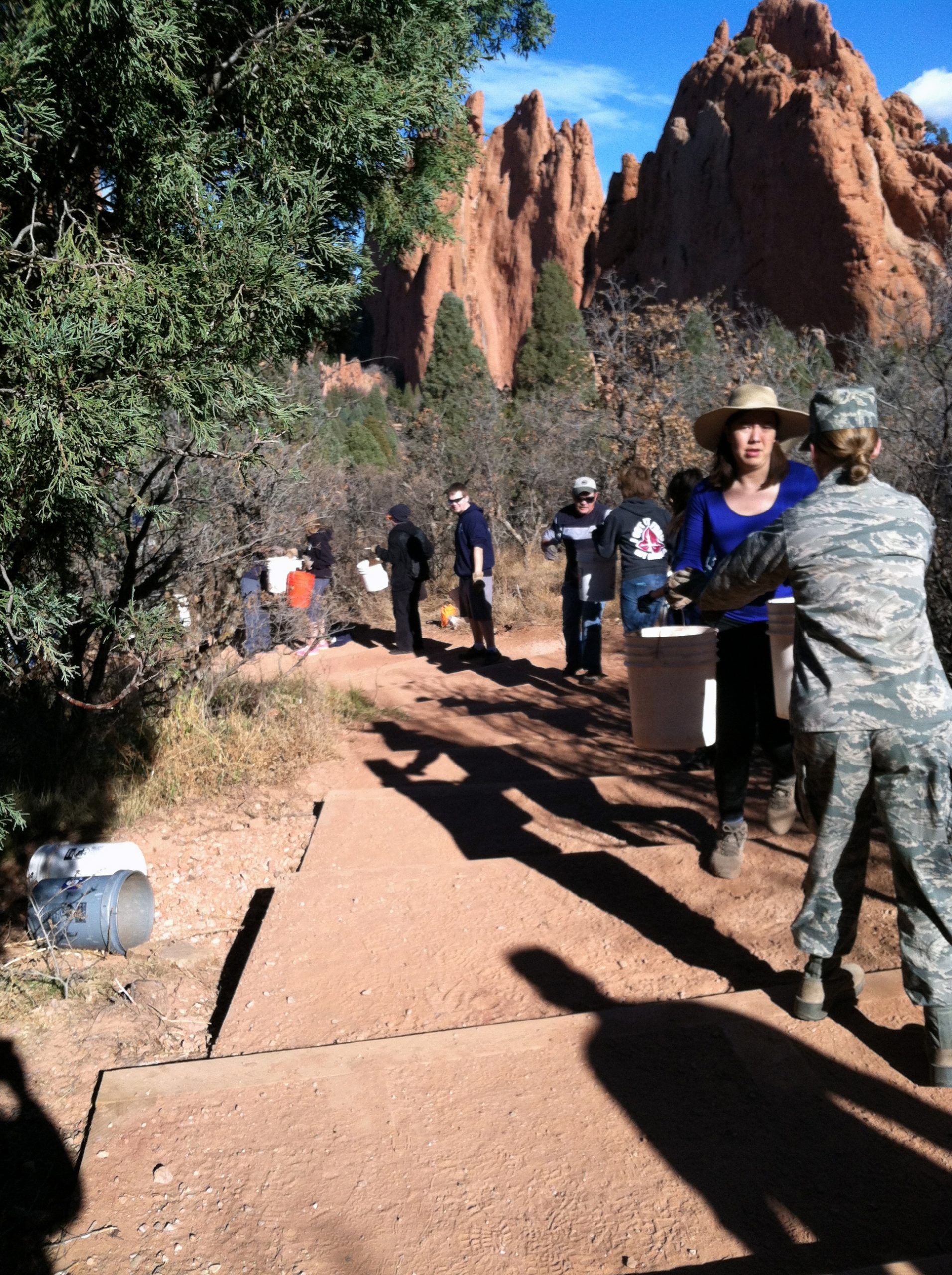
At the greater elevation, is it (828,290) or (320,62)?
(828,290)

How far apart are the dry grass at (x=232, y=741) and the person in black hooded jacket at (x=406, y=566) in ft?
12.7

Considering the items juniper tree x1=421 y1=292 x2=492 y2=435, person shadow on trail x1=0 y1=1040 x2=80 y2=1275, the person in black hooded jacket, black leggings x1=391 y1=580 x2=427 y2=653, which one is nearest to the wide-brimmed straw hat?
person shadow on trail x1=0 y1=1040 x2=80 y2=1275

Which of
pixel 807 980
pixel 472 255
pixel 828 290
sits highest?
pixel 472 255

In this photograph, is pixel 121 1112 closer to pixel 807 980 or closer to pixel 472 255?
pixel 807 980

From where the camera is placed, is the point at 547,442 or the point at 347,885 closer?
the point at 347,885

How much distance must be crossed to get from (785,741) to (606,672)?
236 inches

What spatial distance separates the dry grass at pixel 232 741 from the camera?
5867mm

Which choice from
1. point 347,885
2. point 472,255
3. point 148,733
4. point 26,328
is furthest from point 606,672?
point 472,255

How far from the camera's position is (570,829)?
16.4 ft

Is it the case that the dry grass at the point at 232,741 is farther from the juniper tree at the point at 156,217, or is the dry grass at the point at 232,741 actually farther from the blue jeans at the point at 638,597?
the blue jeans at the point at 638,597

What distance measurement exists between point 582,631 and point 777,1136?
6974 millimetres

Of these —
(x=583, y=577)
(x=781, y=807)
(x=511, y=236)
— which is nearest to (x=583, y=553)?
(x=583, y=577)

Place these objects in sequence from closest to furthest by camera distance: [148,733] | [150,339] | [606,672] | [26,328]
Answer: [26,328] < [150,339] < [148,733] < [606,672]

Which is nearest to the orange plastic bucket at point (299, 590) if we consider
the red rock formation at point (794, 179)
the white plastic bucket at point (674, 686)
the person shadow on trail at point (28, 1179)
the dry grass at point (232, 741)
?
the dry grass at point (232, 741)
